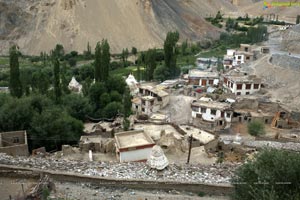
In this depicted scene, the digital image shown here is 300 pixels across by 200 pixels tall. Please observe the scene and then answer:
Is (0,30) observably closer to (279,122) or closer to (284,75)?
(284,75)

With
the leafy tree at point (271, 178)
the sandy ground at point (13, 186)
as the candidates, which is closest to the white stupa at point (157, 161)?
the leafy tree at point (271, 178)

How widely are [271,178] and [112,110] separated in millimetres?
16538

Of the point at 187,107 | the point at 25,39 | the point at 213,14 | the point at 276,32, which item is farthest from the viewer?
the point at 213,14

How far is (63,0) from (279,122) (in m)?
39.2

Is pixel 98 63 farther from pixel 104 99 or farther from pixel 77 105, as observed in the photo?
Result: pixel 77 105

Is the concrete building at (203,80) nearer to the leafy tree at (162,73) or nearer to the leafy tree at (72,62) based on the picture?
the leafy tree at (162,73)

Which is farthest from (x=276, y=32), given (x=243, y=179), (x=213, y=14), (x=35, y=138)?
(x=243, y=179)

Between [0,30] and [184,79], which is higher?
[0,30]

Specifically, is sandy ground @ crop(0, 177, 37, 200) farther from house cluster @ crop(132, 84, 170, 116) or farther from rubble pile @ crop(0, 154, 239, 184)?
house cluster @ crop(132, 84, 170, 116)

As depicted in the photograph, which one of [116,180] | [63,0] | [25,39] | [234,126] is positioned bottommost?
[234,126]

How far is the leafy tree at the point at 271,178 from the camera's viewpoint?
5.68 metres

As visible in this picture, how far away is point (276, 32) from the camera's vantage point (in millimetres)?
54656

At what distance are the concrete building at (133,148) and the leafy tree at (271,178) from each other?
6.12 m

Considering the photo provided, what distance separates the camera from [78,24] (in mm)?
47750
